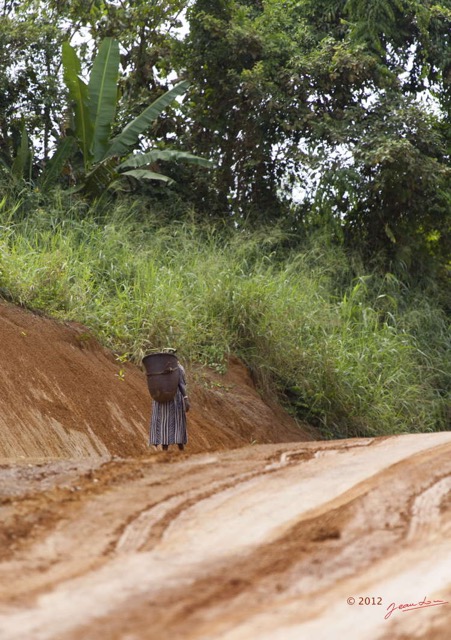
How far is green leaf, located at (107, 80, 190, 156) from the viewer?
615 inches

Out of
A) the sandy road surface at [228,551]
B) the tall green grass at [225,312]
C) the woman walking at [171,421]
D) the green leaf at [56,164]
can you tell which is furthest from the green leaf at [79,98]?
the sandy road surface at [228,551]

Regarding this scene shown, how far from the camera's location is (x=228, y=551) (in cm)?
320

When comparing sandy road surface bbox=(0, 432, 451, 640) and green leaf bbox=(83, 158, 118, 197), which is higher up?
green leaf bbox=(83, 158, 118, 197)

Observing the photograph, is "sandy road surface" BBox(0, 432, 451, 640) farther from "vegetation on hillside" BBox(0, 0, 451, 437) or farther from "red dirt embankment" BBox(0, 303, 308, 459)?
"vegetation on hillside" BBox(0, 0, 451, 437)

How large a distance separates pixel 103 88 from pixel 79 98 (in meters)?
0.47

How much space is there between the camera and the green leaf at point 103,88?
15.0m

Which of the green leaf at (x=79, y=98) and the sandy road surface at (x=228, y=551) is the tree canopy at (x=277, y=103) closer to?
the green leaf at (x=79, y=98)

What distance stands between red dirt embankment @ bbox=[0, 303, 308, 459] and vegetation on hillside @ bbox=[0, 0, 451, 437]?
3.29 feet

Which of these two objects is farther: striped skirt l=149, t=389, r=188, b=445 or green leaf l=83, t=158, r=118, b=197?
green leaf l=83, t=158, r=118, b=197

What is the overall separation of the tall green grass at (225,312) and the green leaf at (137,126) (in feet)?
4.28

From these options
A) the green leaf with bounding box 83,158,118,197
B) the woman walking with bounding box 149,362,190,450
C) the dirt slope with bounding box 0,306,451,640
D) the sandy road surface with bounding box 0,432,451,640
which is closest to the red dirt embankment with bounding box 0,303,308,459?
the woman walking with bounding box 149,362,190,450
